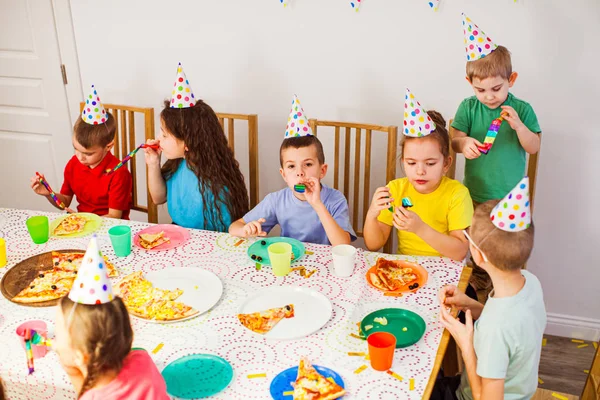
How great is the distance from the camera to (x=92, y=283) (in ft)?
3.82

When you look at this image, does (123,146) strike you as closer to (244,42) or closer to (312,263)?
(244,42)

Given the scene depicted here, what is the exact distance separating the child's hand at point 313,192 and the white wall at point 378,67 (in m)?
0.83

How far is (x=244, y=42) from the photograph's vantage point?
9.39 feet

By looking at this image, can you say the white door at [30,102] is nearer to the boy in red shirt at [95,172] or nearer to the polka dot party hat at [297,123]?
the boy in red shirt at [95,172]

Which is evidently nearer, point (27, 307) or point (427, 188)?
point (27, 307)

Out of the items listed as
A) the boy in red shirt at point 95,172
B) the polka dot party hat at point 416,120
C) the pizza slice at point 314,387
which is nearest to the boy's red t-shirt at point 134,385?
the pizza slice at point 314,387

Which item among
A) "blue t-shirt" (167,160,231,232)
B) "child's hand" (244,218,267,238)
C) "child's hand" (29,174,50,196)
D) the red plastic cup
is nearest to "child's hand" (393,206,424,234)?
"child's hand" (244,218,267,238)

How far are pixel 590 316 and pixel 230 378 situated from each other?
81.5 inches

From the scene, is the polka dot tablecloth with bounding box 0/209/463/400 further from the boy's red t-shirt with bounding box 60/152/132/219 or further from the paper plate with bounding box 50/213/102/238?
the boy's red t-shirt with bounding box 60/152/132/219

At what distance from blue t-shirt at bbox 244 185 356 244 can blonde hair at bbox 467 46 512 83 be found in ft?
2.25

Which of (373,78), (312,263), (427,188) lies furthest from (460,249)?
(373,78)

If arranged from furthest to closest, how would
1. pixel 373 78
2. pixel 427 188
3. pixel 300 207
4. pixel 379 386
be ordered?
pixel 373 78
pixel 300 207
pixel 427 188
pixel 379 386

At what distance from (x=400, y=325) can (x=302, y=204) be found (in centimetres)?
78

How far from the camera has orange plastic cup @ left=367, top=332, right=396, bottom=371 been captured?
1.35 meters
